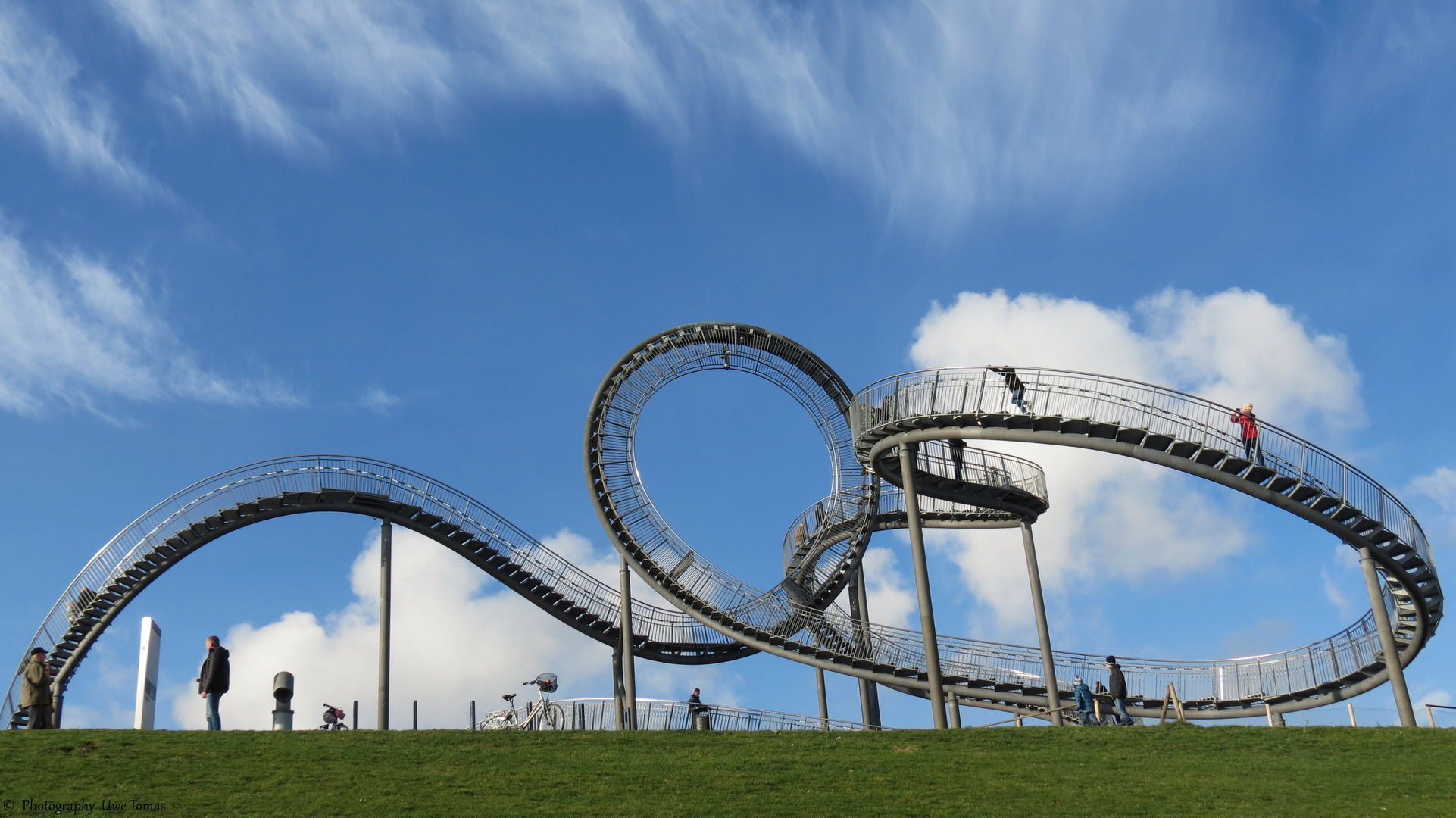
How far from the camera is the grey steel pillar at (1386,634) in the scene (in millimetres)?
27156

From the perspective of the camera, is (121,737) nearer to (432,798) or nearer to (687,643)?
(432,798)

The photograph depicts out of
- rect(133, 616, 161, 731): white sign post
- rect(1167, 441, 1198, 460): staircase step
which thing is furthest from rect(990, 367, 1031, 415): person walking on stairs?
rect(133, 616, 161, 731): white sign post

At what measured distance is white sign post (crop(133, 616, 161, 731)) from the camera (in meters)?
21.2

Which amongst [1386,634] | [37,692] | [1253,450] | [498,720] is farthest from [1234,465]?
[37,692]

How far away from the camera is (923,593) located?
29125 mm

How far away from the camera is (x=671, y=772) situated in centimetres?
1847

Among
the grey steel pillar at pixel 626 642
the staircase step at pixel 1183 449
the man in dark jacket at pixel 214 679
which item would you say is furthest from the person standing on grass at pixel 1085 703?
the man in dark jacket at pixel 214 679

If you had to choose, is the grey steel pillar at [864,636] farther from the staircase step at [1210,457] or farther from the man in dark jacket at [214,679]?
the man in dark jacket at [214,679]

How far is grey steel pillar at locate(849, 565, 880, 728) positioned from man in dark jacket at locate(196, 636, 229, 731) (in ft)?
51.8

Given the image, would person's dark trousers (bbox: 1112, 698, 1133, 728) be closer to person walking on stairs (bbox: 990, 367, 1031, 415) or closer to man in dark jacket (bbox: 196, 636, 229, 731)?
person walking on stairs (bbox: 990, 367, 1031, 415)

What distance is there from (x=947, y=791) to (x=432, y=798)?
7241mm

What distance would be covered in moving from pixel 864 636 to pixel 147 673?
17.5 meters

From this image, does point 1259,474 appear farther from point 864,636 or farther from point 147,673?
point 147,673

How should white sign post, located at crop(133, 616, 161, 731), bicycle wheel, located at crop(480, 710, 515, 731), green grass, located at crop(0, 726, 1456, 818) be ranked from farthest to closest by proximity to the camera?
1. bicycle wheel, located at crop(480, 710, 515, 731)
2. white sign post, located at crop(133, 616, 161, 731)
3. green grass, located at crop(0, 726, 1456, 818)
